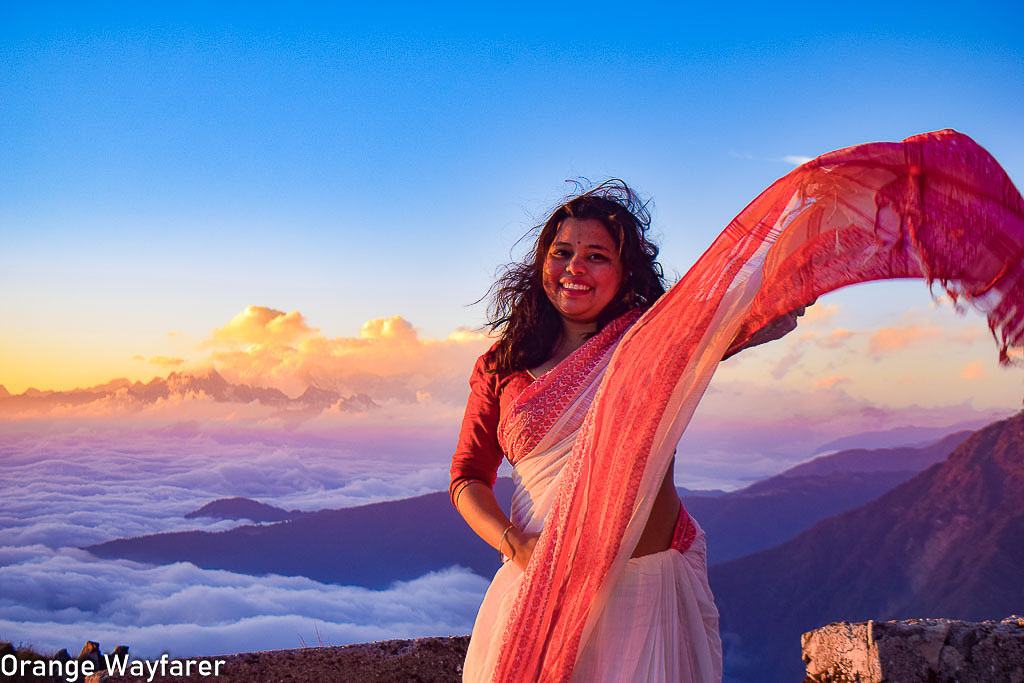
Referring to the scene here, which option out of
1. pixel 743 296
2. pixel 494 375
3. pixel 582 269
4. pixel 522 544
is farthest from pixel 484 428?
pixel 743 296

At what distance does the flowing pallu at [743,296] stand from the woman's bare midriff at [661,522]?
131mm

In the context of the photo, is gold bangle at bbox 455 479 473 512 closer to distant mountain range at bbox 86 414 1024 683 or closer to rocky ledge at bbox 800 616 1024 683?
rocky ledge at bbox 800 616 1024 683

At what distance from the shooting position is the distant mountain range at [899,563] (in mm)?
7262

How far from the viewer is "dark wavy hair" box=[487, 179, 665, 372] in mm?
2045

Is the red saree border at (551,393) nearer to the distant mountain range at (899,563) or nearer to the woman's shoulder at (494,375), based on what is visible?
the woman's shoulder at (494,375)

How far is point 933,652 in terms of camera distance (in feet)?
6.61

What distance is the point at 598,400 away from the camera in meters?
1.71

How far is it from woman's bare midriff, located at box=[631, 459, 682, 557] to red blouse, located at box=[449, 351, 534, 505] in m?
0.46

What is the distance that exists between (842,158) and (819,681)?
155cm

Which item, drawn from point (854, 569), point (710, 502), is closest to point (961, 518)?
point (854, 569)

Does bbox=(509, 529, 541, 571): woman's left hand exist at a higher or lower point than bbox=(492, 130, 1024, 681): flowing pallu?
lower

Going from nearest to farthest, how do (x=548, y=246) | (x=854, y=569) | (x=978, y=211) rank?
(x=978, y=211) < (x=548, y=246) < (x=854, y=569)

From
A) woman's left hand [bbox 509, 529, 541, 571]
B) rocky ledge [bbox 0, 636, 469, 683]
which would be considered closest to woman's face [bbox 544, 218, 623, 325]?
woman's left hand [bbox 509, 529, 541, 571]

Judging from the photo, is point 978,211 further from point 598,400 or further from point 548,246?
point 548,246
